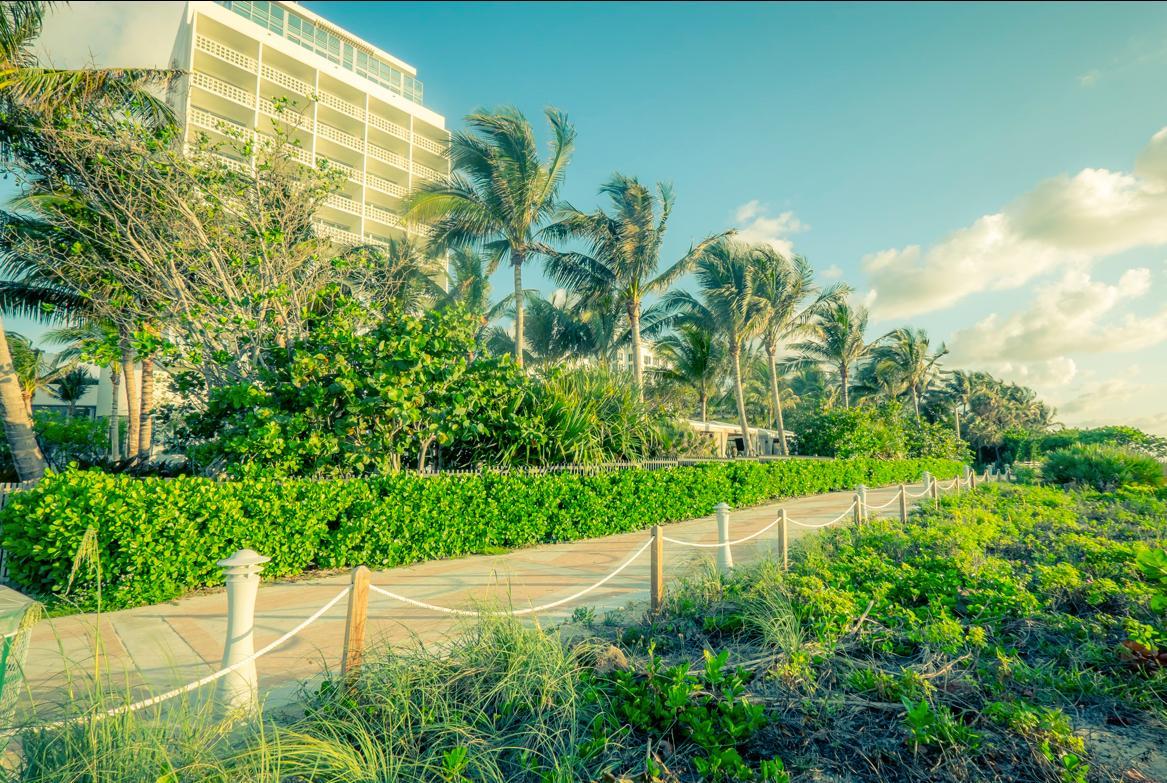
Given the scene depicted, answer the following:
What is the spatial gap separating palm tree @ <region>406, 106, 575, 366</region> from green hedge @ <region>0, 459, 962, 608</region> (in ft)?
24.9

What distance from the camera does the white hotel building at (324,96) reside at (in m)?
29.5

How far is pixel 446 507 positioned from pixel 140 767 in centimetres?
573

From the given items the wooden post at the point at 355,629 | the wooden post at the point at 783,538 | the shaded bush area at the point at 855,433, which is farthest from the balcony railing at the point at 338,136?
the wooden post at the point at 355,629

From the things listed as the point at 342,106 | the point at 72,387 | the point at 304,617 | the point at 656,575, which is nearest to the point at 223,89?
the point at 342,106

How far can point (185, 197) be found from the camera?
932 centimetres

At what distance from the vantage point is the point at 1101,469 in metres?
16.5

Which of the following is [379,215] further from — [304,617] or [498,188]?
[304,617]

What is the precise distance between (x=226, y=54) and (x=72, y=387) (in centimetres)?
2121

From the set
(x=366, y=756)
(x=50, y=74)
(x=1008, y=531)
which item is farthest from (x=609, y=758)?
(x=50, y=74)

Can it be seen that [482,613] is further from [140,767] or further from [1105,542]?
[1105,542]

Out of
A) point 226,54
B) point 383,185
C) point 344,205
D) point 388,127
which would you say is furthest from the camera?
point 388,127

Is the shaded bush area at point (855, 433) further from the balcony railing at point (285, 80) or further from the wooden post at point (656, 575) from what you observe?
the balcony railing at point (285, 80)

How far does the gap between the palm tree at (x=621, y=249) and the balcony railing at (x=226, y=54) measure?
2294 cm

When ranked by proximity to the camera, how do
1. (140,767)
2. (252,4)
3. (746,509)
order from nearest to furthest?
(140,767) < (746,509) < (252,4)
